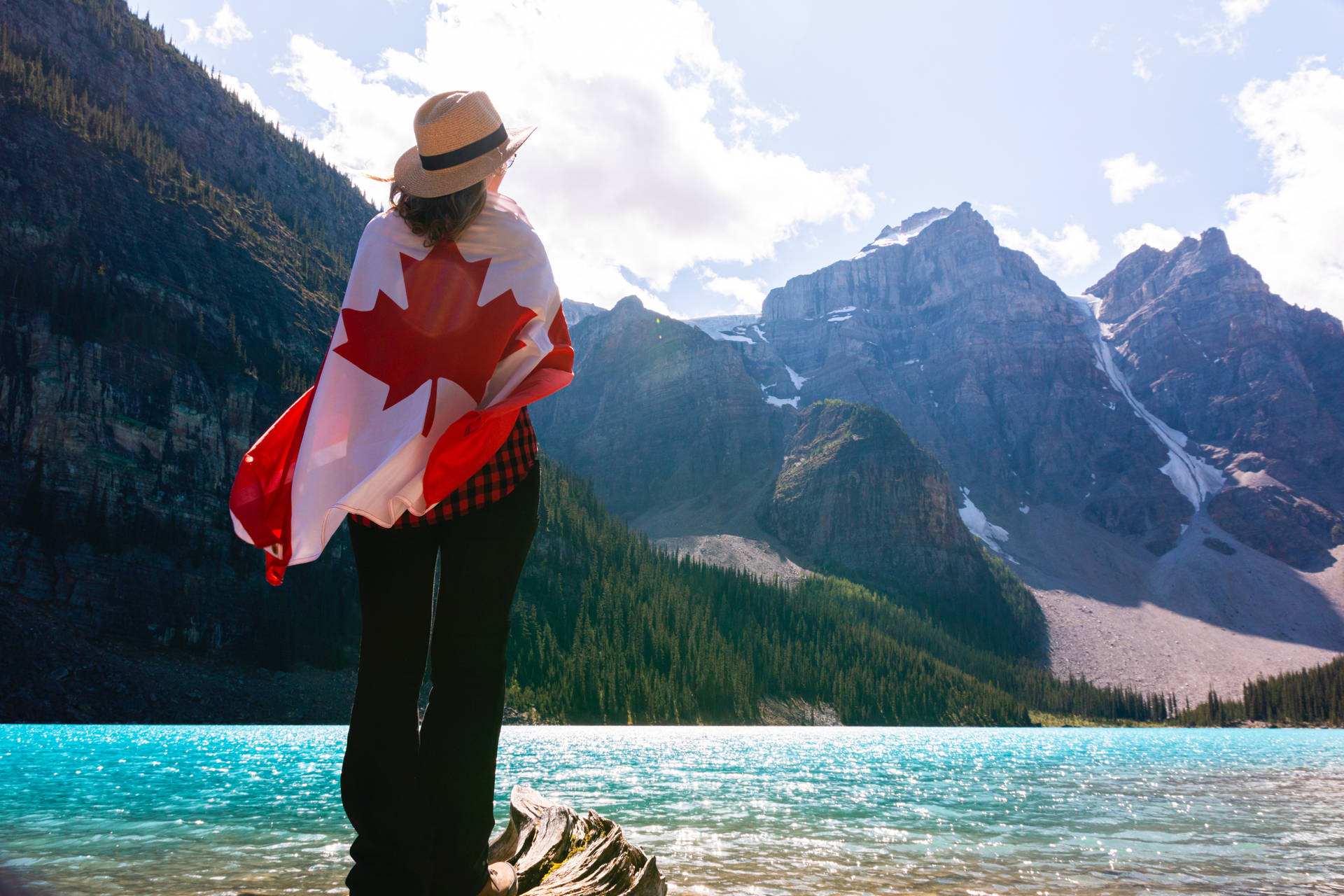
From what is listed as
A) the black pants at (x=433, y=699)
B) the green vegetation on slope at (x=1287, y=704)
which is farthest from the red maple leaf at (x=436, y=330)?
the green vegetation on slope at (x=1287, y=704)

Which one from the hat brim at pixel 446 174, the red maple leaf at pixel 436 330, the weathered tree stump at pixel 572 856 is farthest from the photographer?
the weathered tree stump at pixel 572 856

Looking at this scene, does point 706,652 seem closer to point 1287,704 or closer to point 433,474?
point 1287,704

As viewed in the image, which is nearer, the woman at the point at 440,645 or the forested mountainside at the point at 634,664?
the woman at the point at 440,645

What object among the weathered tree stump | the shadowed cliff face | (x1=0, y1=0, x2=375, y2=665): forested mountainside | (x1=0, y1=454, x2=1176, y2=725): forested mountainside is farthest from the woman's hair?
the shadowed cliff face

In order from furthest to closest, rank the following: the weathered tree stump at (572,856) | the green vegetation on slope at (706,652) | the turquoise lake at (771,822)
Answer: the green vegetation on slope at (706,652) < the turquoise lake at (771,822) < the weathered tree stump at (572,856)

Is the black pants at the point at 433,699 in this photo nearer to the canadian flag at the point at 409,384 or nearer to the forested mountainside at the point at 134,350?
the canadian flag at the point at 409,384

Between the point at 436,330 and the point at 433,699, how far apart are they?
132 centimetres

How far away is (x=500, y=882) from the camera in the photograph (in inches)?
140

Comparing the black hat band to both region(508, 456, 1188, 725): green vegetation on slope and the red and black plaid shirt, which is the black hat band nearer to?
the red and black plaid shirt

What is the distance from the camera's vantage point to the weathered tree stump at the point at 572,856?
14.5 ft

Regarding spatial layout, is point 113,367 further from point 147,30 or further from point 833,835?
point 833,835

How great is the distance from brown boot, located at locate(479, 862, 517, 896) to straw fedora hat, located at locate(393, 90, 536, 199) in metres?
2.81

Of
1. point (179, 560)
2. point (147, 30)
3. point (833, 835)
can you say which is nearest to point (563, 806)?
point (833, 835)

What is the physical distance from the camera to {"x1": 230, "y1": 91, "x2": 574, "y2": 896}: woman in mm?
2641
